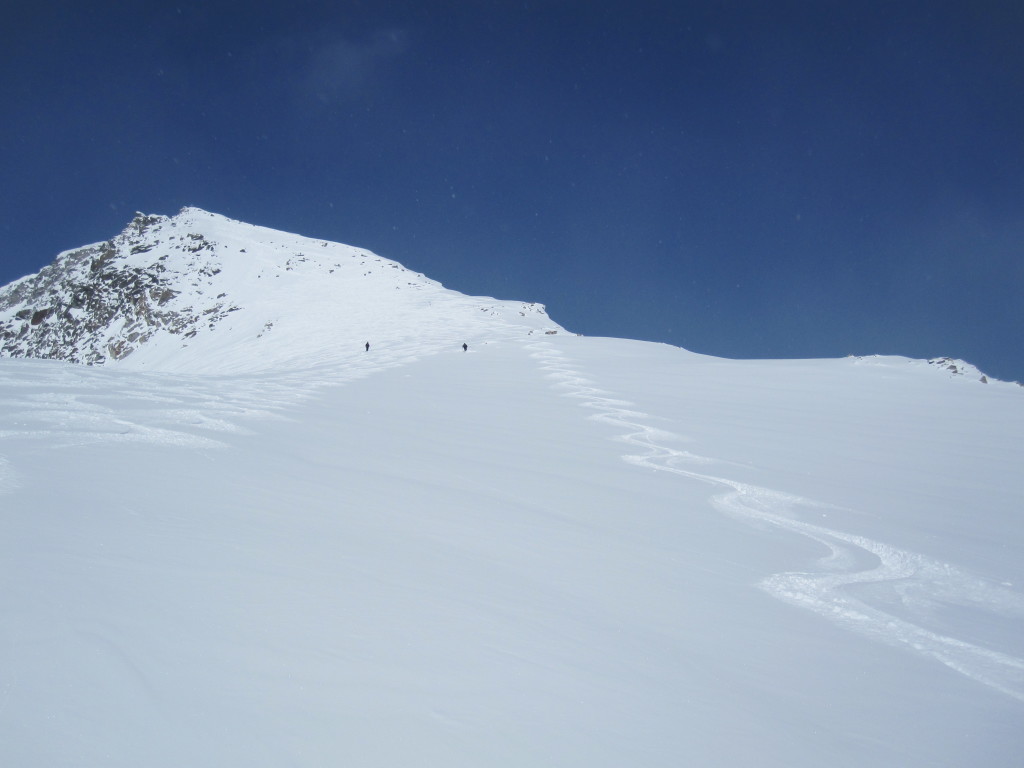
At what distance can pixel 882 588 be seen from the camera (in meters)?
3.70

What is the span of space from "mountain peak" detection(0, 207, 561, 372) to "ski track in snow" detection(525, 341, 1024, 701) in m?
19.3

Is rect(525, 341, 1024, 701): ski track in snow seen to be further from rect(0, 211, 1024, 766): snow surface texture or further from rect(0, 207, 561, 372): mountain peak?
rect(0, 207, 561, 372): mountain peak

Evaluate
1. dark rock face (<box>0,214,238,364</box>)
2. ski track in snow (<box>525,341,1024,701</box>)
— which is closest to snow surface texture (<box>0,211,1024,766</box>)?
ski track in snow (<box>525,341,1024,701</box>)

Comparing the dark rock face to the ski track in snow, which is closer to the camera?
the ski track in snow

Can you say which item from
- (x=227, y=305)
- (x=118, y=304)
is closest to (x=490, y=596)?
(x=227, y=305)

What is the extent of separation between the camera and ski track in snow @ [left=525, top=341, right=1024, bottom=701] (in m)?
3.00

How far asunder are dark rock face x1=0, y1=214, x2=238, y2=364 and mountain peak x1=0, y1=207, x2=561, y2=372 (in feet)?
0.48

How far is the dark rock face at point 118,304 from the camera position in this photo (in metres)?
50.0

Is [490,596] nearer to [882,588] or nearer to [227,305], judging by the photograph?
[882,588]

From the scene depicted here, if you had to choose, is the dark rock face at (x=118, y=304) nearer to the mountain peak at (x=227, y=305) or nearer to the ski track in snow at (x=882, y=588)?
the mountain peak at (x=227, y=305)

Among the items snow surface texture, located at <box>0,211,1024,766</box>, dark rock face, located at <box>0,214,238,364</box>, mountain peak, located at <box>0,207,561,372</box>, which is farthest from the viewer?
dark rock face, located at <box>0,214,238,364</box>

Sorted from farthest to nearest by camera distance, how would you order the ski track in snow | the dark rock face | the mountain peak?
the dark rock face < the mountain peak < the ski track in snow

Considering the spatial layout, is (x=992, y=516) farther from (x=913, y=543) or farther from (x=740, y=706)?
(x=740, y=706)

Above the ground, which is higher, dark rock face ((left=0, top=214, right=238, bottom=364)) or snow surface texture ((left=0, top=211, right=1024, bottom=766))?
dark rock face ((left=0, top=214, right=238, bottom=364))
